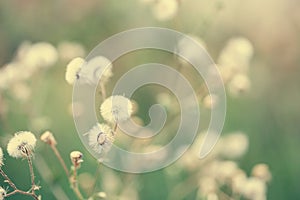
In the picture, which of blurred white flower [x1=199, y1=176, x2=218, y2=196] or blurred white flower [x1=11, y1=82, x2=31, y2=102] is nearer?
blurred white flower [x1=199, y1=176, x2=218, y2=196]

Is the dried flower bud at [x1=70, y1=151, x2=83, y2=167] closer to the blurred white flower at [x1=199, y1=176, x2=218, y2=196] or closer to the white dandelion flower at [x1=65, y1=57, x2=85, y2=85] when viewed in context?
the white dandelion flower at [x1=65, y1=57, x2=85, y2=85]

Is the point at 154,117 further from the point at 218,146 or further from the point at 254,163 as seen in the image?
the point at 254,163

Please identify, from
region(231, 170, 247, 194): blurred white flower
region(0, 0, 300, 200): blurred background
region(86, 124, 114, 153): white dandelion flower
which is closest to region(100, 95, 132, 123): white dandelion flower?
region(86, 124, 114, 153): white dandelion flower

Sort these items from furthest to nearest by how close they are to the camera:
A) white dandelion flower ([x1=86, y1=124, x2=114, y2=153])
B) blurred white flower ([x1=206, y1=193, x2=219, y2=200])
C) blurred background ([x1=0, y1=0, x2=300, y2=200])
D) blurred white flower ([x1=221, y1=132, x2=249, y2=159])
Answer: blurred background ([x1=0, y1=0, x2=300, y2=200]) → blurred white flower ([x1=221, y1=132, x2=249, y2=159]) → blurred white flower ([x1=206, y1=193, x2=219, y2=200]) → white dandelion flower ([x1=86, y1=124, x2=114, y2=153])

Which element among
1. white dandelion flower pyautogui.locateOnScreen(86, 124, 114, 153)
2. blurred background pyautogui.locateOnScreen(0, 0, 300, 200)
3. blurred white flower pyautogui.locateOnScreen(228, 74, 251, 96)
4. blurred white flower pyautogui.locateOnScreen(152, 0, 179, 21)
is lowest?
white dandelion flower pyautogui.locateOnScreen(86, 124, 114, 153)

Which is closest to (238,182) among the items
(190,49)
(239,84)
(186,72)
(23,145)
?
(239,84)

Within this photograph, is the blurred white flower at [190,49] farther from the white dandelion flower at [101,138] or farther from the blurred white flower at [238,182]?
the white dandelion flower at [101,138]

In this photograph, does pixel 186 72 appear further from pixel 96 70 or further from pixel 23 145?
pixel 23 145
